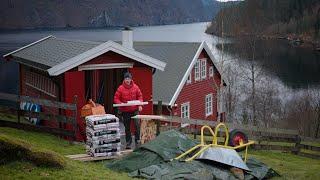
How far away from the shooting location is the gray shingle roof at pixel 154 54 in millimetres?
16609

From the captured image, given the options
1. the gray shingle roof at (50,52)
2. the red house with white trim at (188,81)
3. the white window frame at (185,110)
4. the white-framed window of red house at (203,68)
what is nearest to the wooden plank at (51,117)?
the gray shingle roof at (50,52)

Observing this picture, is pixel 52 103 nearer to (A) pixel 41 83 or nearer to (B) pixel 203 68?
(A) pixel 41 83

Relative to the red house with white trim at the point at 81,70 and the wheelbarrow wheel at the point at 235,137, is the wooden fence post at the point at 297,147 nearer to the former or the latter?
the red house with white trim at the point at 81,70

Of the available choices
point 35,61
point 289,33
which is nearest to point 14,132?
point 35,61

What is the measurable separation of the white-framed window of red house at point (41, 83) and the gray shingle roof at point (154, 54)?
25.0 inches

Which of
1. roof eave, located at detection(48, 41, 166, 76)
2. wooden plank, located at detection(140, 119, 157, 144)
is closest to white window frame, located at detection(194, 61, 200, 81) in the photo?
roof eave, located at detection(48, 41, 166, 76)

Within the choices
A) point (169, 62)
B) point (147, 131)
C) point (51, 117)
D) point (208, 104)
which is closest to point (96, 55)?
point (51, 117)

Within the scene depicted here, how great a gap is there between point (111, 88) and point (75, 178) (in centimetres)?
1036

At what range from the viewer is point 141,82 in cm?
1744

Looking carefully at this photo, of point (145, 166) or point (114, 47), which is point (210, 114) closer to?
point (114, 47)

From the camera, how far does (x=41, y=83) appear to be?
17516 millimetres

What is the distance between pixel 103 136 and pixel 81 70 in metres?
5.43

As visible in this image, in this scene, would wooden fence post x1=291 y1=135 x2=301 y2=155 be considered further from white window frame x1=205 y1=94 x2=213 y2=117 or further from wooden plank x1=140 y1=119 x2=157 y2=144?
white window frame x1=205 y1=94 x2=213 y2=117

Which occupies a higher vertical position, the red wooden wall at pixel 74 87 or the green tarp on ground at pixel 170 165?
the red wooden wall at pixel 74 87
